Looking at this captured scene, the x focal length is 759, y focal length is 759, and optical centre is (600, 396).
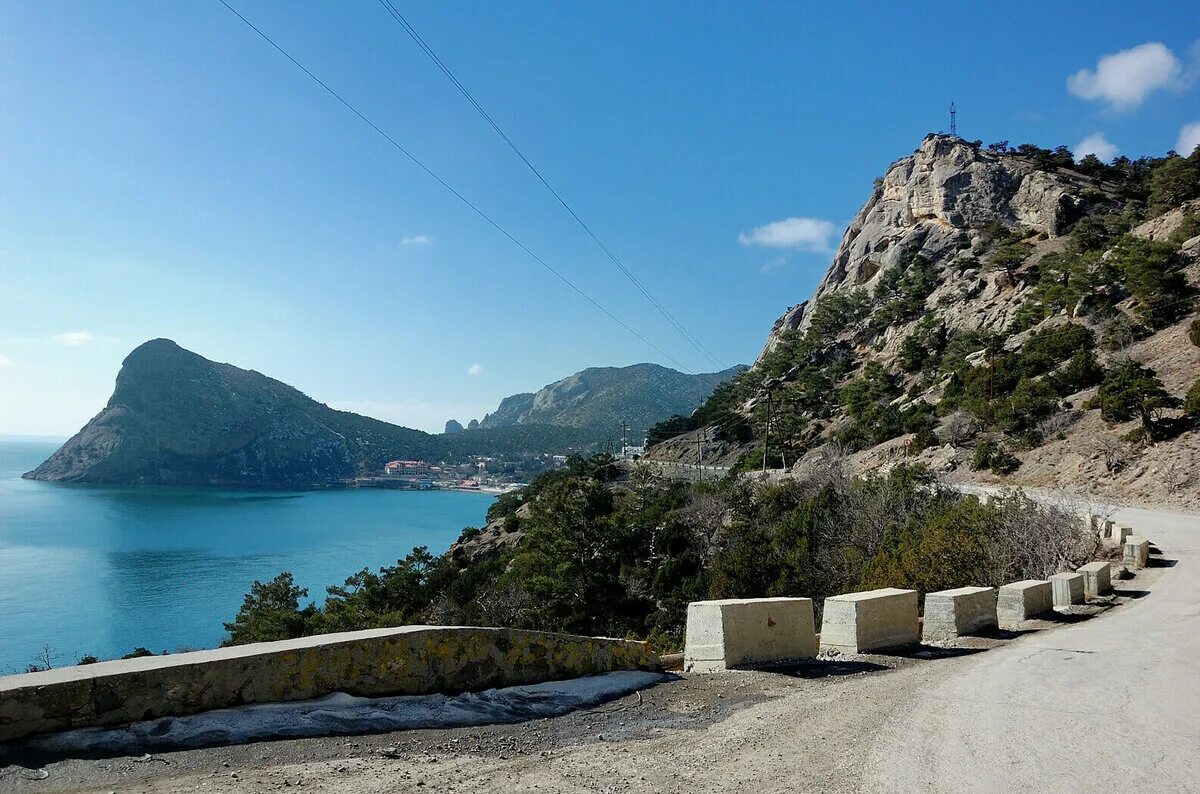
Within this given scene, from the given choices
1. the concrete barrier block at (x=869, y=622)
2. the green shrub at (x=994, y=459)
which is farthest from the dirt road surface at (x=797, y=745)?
the green shrub at (x=994, y=459)

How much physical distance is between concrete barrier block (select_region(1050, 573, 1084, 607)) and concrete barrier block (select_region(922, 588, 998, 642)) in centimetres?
210

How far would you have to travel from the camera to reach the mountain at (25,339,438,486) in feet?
571

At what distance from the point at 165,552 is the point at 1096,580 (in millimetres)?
93790

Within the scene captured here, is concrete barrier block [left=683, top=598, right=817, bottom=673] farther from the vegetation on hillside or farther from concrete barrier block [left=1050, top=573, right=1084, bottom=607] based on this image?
the vegetation on hillside

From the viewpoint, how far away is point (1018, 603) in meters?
9.84

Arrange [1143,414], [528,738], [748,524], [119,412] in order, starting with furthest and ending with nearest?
[119,412]
[748,524]
[1143,414]
[528,738]

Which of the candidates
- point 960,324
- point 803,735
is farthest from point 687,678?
point 960,324

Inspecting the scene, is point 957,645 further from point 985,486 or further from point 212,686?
point 985,486

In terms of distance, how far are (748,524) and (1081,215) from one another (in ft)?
211

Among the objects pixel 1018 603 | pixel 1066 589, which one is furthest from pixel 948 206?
pixel 1018 603

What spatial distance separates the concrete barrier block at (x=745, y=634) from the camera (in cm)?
705

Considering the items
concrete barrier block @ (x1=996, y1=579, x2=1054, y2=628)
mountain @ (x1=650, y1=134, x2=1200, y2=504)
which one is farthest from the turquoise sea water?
concrete barrier block @ (x1=996, y1=579, x2=1054, y2=628)

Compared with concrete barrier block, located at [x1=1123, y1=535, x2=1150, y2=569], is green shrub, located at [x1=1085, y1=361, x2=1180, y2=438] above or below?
above

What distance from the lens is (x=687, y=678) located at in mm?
6781
